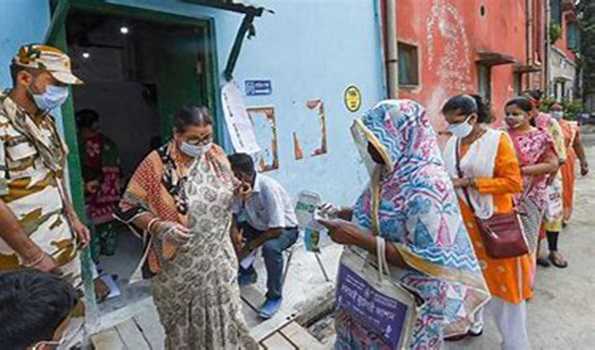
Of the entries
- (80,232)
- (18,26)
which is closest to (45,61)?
(18,26)

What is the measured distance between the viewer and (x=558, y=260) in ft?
15.9

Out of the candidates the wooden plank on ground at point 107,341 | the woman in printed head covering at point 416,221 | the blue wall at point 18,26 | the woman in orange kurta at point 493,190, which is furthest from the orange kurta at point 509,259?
the blue wall at point 18,26

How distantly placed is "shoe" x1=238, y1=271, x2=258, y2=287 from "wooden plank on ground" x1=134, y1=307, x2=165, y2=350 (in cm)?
74

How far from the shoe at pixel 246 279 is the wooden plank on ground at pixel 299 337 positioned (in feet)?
2.14

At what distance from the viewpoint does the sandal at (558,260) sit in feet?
15.8

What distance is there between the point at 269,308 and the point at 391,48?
3676mm

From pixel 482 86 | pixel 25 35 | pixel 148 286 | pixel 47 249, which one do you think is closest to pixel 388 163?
pixel 47 249

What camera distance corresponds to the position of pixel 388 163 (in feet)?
5.87

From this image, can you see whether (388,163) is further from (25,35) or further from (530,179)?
(530,179)

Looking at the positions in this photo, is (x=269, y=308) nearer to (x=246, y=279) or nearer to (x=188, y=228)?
(x=246, y=279)

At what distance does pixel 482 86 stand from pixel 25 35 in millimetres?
8865

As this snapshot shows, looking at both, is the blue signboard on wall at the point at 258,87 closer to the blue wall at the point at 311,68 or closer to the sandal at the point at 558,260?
the blue wall at the point at 311,68

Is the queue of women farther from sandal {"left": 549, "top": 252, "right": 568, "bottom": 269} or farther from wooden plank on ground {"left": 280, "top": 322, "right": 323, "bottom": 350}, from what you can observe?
sandal {"left": 549, "top": 252, "right": 568, "bottom": 269}

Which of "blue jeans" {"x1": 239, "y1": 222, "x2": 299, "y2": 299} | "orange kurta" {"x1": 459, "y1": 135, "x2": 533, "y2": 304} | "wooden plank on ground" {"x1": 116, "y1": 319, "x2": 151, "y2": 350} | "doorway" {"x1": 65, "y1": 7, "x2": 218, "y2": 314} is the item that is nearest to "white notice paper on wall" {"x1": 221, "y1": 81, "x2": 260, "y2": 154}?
"doorway" {"x1": 65, "y1": 7, "x2": 218, "y2": 314}
